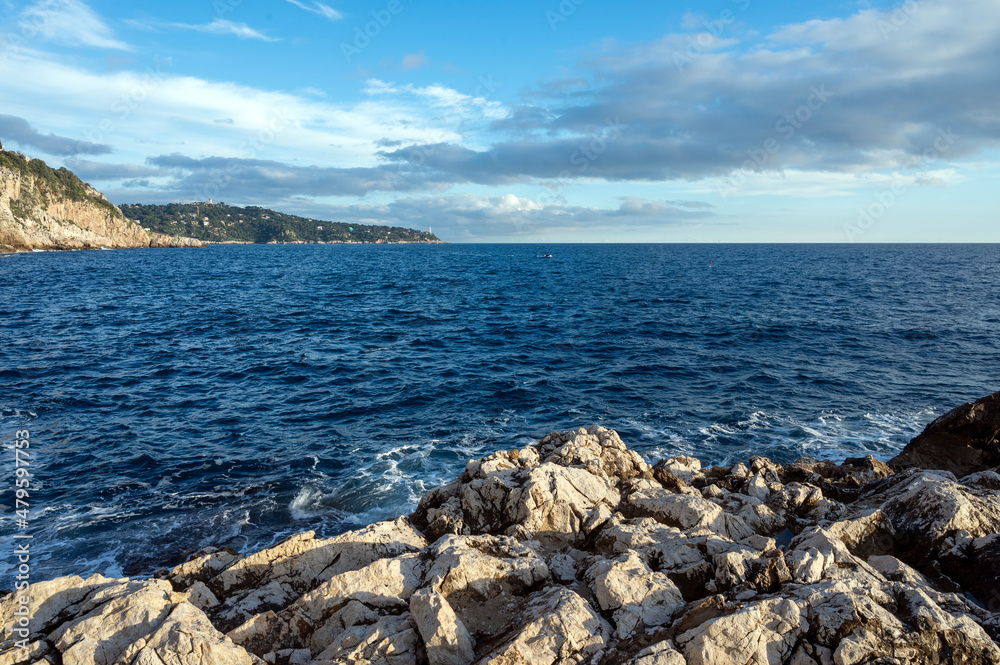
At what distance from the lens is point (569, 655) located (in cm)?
719

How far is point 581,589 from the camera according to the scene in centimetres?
888

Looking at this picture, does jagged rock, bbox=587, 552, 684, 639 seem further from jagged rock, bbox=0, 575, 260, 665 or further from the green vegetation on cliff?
the green vegetation on cliff

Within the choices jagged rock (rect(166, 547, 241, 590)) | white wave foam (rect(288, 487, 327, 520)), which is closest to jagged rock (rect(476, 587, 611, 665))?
jagged rock (rect(166, 547, 241, 590))

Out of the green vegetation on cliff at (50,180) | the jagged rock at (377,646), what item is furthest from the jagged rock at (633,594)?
the green vegetation on cliff at (50,180)

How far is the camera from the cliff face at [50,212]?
124 metres

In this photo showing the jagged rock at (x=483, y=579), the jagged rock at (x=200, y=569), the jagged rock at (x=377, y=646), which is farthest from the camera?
the jagged rock at (x=200, y=569)

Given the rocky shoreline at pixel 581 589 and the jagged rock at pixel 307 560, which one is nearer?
the rocky shoreline at pixel 581 589

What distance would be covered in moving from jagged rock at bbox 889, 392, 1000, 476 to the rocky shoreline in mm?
4908

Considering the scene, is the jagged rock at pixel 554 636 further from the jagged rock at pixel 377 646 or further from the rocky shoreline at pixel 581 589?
the jagged rock at pixel 377 646

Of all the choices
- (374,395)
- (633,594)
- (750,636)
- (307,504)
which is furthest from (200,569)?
(374,395)

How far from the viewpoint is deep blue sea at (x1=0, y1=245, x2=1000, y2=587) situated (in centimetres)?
1625

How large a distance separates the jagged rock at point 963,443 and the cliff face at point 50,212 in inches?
6709

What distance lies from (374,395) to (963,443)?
23850 mm

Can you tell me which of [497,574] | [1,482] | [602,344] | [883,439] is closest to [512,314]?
[602,344]
